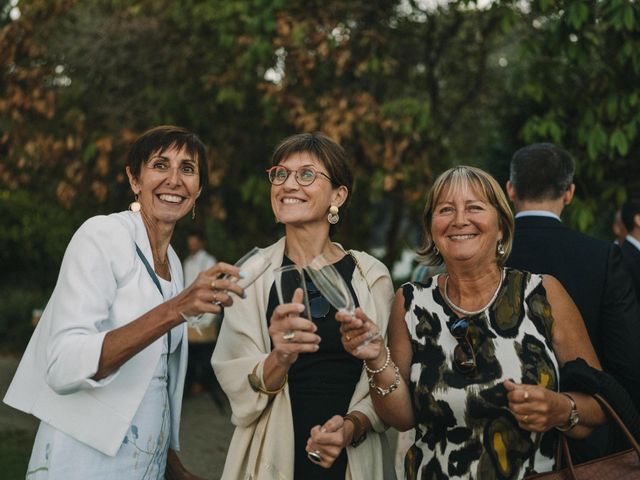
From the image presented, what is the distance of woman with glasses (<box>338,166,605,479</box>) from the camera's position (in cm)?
263

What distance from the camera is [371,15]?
8859mm

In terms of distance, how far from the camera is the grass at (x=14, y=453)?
6.63m

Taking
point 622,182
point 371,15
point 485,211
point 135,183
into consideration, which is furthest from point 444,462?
point 371,15

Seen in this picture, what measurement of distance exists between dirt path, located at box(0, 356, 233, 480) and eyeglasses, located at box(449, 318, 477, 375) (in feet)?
14.7

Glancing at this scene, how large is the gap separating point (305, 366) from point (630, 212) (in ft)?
9.37

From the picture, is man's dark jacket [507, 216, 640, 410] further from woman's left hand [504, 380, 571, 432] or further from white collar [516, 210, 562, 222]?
woman's left hand [504, 380, 571, 432]

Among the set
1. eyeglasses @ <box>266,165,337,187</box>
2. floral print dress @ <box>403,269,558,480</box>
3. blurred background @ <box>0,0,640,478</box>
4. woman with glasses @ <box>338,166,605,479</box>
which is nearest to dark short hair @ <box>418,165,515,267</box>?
woman with glasses @ <box>338,166,605,479</box>

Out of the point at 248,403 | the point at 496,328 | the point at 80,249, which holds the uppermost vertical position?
the point at 80,249

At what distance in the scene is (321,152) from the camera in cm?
299

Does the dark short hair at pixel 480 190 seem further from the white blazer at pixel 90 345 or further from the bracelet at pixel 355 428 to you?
the white blazer at pixel 90 345

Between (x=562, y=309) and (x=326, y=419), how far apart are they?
0.96m

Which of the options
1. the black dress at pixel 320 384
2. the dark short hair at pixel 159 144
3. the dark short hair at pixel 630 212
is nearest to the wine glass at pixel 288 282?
the black dress at pixel 320 384

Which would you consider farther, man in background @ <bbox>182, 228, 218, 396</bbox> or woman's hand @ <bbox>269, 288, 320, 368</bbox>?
man in background @ <bbox>182, 228, 218, 396</bbox>

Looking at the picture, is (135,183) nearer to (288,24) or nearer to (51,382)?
(51,382)
